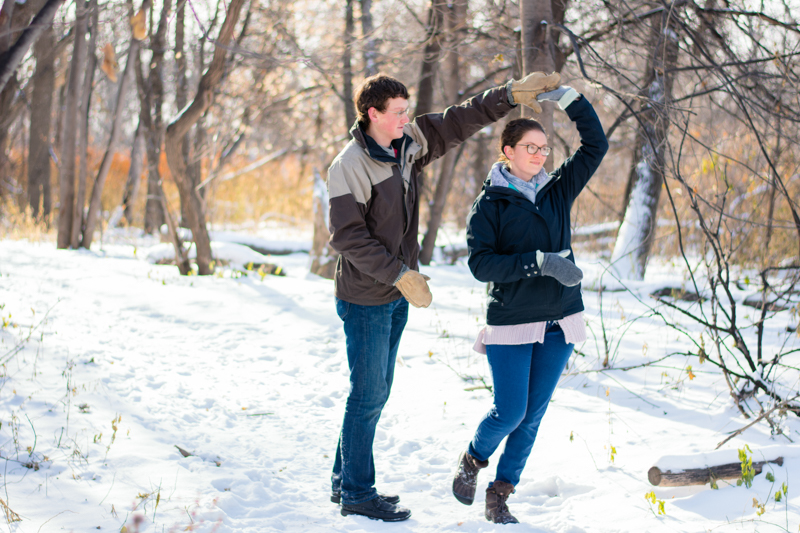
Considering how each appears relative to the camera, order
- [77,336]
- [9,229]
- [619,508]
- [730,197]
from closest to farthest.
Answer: [619,508] → [77,336] → [730,197] → [9,229]

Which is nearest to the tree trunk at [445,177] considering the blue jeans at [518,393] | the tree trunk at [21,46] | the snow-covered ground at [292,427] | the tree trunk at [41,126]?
the snow-covered ground at [292,427]

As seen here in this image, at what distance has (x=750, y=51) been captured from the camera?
4.25 meters

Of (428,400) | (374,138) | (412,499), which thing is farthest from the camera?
(428,400)

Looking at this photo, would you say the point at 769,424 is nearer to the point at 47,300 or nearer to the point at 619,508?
the point at 619,508

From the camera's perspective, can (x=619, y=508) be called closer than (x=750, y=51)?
Yes

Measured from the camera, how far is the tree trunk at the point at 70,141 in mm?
9461

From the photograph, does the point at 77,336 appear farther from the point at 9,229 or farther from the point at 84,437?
the point at 9,229

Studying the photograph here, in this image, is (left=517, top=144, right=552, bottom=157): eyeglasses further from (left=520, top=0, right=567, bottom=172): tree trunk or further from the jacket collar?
(left=520, top=0, right=567, bottom=172): tree trunk

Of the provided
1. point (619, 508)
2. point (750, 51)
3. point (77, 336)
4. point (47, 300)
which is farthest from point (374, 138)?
point (47, 300)

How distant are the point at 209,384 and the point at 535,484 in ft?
8.24

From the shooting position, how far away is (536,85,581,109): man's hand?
2.55 metres

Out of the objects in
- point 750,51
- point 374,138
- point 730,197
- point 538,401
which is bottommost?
point 538,401

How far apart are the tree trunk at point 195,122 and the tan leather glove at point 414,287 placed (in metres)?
5.03

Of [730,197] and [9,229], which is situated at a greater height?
[730,197]
